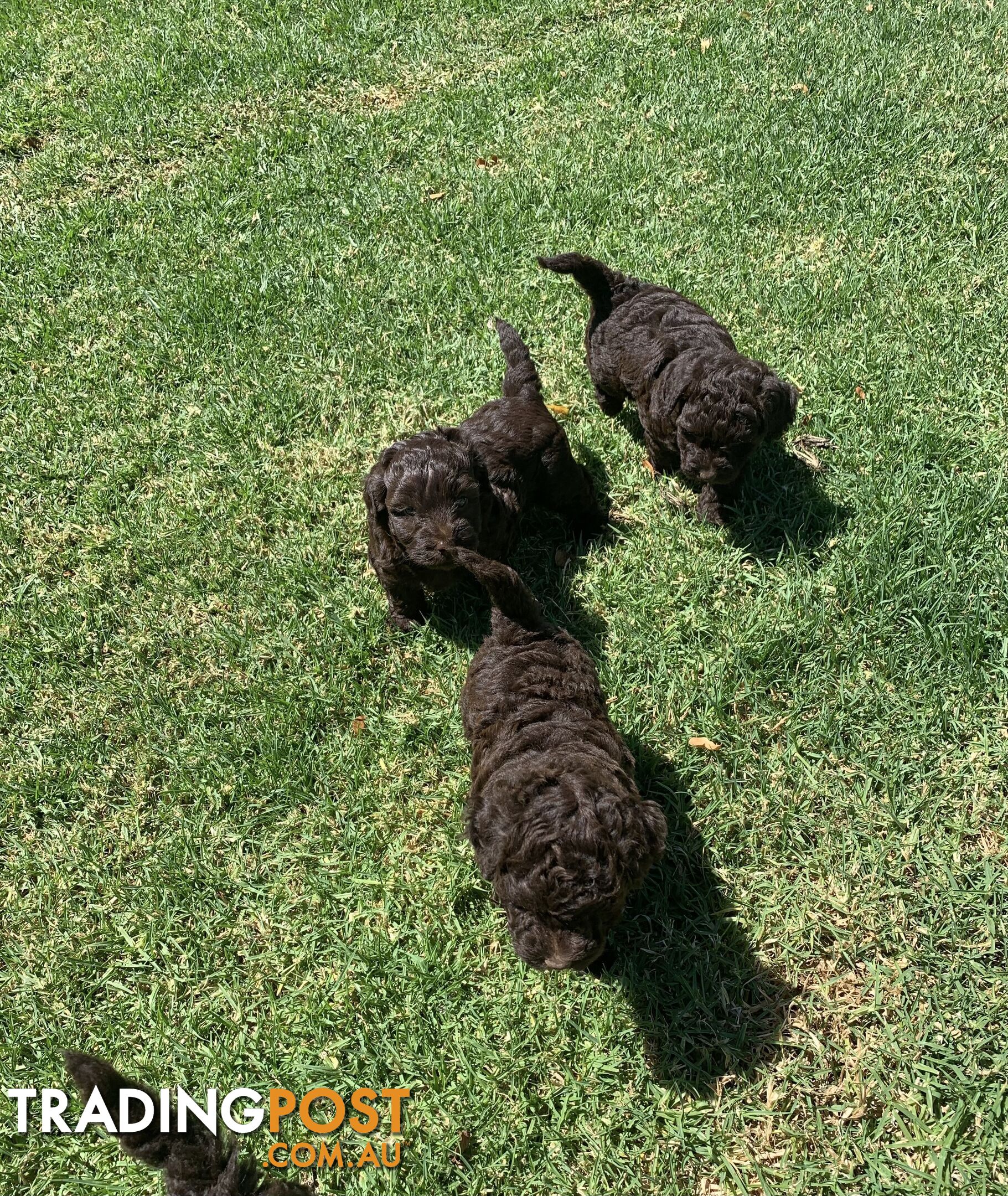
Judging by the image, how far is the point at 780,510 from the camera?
15.0ft

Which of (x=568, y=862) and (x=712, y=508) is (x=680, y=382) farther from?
(x=568, y=862)

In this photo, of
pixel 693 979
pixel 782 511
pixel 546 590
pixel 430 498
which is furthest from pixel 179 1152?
pixel 782 511

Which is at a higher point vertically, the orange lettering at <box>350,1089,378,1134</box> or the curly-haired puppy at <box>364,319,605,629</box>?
the curly-haired puppy at <box>364,319,605,629</box>

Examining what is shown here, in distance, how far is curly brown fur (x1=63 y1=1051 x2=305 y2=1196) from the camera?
2.10m

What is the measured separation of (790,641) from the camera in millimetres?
4117

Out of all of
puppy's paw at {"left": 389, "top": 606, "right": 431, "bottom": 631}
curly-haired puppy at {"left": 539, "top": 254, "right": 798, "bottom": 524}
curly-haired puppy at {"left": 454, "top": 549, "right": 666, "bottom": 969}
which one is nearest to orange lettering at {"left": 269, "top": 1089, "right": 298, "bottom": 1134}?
curly-haired puppy at {"left": 454, "top": 549, "right": 666, "bottom": 969}

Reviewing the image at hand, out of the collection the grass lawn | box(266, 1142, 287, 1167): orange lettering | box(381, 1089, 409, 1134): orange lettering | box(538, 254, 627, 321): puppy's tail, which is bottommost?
box(381, 1089, 409, 1134): orange lettering

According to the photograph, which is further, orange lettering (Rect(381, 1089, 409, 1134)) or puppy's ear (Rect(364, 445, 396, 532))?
puppy's ear (Rect(364, 445, 396, 532))

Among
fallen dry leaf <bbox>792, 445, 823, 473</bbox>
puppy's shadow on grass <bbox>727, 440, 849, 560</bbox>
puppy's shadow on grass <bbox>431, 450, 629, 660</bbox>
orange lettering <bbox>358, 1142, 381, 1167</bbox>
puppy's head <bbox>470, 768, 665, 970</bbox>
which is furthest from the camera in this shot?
fallen dry leaf <bbox>792, 445, 823, 473</bbox>

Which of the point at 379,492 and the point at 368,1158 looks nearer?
the point at 368,1158

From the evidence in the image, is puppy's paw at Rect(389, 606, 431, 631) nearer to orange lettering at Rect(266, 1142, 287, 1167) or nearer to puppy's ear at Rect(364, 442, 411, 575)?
puppy's ear at Rect(364, 442, 411, 575)

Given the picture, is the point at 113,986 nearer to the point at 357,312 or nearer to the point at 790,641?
the point at 790,641

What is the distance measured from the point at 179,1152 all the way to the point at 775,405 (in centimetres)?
359

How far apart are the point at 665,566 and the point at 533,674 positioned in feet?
4.53
